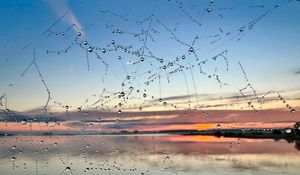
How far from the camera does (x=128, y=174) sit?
70.5 ft

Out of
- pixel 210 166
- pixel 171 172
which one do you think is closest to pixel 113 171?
pixel 171 172

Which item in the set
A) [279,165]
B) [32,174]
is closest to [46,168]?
[32,174]

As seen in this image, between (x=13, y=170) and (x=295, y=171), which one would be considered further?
(x=13, y=170)

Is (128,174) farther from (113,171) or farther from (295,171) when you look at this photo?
(295,171)

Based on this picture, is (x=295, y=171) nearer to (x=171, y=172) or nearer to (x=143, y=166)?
(x=171, y=172)

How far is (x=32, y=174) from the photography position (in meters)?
22.9

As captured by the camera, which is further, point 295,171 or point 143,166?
point 143,166

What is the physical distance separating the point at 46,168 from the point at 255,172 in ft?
37.8

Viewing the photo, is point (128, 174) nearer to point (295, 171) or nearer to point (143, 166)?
point (143, 166)

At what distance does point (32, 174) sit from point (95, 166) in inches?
150

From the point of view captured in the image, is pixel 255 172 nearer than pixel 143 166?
Yes

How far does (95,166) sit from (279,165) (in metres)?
10.7

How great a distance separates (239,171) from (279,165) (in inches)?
162

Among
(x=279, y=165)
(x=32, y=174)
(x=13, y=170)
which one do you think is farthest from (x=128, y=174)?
Answer: (x=279, y=165)
